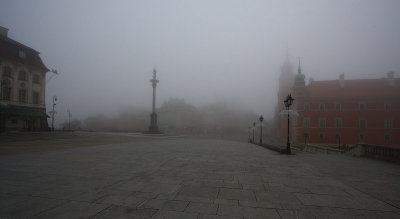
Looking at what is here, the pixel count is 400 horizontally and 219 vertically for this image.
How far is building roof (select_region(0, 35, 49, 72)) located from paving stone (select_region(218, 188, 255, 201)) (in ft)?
137

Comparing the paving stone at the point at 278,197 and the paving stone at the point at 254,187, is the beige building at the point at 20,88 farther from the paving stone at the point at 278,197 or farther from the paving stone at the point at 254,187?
the paving stone at the point at 278,197

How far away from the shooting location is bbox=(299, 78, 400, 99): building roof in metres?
48.1

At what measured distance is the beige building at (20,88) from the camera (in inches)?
1219

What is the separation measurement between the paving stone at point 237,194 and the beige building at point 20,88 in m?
36.5

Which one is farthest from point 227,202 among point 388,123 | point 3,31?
point 388,123

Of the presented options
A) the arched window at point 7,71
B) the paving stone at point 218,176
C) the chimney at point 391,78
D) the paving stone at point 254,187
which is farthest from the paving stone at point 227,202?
the chimney at point 391,78

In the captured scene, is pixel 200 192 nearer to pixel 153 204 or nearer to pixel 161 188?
pixel 161 188

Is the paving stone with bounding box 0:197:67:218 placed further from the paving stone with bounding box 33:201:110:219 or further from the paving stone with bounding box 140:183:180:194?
the paving stone with bounding box 140:183:180:194

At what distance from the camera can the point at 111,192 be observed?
4.86m

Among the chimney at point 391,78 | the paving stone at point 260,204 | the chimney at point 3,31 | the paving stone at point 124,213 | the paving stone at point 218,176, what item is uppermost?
the chimney at point 3,31

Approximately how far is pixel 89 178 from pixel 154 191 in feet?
8.19

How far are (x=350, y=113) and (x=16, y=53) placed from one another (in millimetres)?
69420

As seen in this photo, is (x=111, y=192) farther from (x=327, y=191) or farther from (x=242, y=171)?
(x=327, y=191)

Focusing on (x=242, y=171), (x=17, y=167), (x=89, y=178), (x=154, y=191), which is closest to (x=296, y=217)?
(x=154, y=191)
